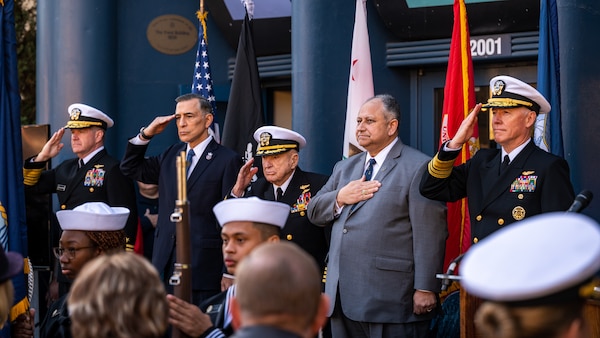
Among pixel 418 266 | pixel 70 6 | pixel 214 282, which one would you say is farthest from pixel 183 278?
pixel 70 6

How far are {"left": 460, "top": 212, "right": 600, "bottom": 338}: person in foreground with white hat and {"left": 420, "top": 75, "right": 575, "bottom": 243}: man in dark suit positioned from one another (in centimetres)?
277

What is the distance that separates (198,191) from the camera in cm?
614

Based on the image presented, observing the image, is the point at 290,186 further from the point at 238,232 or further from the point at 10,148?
the point at 238,232

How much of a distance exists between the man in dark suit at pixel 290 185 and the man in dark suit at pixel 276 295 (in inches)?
130

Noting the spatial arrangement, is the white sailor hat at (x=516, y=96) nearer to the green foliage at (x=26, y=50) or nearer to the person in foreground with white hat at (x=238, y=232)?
the person in foreground with white hat at (x=238, y=232)

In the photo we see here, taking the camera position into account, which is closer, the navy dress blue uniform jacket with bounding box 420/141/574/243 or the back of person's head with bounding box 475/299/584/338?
the back of person's head with bounding box 475/299/584/338

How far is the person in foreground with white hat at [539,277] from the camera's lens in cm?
197

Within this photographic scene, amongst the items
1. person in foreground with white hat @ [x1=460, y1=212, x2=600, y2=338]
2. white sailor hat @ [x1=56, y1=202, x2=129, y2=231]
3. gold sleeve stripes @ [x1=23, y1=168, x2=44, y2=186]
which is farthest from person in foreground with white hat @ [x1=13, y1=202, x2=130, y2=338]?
person in foreground with white hat @ [x1=460, y1=212, x2=600, y2=338]

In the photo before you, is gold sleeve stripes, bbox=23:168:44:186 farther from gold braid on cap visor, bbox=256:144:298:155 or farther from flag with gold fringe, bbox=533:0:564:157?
flag with gold fringe, bbox=533:0:564:157

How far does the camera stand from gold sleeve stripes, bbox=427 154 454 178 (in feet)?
16.7

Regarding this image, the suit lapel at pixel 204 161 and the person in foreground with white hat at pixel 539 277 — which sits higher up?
the suit lapel at pixel 204 161

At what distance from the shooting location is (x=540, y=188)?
15.8ft

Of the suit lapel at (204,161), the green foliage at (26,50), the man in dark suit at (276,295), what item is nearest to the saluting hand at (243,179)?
the suit lapel at (204,161)

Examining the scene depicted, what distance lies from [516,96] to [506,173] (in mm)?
411
